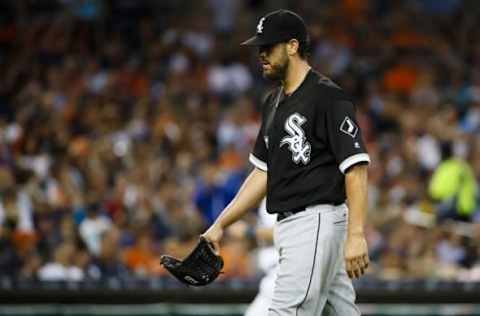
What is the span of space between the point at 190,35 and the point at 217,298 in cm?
516

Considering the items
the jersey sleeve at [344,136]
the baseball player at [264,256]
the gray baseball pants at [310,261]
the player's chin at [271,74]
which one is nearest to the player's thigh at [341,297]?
the gray baseball pants at [310,261]

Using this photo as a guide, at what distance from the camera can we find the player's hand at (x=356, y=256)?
465cm

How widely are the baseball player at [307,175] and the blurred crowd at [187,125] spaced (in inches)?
161

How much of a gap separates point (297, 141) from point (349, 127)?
0.80ft

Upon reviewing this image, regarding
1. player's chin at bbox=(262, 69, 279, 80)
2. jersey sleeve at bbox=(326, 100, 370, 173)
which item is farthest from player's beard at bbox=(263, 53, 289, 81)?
jersey sleeve at bbox=(326, 100, 370, 173)

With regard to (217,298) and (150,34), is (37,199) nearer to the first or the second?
(217,298)

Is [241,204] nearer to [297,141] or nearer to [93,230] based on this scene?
[297,141]

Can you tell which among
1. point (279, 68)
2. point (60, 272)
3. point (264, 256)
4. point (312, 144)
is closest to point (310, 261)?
point (312, 144)

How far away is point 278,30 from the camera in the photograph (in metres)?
4.97

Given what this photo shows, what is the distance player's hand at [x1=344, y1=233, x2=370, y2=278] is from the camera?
465cm

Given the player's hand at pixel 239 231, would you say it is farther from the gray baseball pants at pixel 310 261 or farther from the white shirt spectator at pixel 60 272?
the gray baseball pants at pixel 310 261

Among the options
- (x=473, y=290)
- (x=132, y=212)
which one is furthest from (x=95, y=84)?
(x=473, y=290)

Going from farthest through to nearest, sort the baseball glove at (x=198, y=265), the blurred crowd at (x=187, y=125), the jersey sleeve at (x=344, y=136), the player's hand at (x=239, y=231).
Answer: the blurred crowd at (x=187, y=125) → the player's hand at (x=239, y=231) → the baseball glove at (x=198, y=265) → the jersey sleeve at (x=344, y=136)

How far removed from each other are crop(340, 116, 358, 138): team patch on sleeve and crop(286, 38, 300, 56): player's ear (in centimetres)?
40
